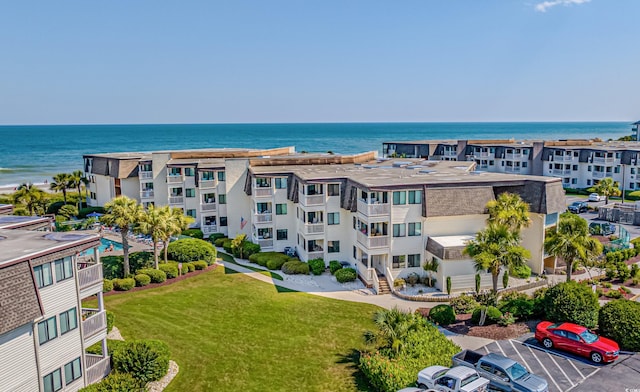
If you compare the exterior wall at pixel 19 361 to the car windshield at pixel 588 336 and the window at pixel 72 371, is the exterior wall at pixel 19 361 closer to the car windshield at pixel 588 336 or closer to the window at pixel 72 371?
the window at pixel 72 371

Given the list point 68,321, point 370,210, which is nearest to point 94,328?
point 68,321

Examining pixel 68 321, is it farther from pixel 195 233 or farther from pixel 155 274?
pixel 195 233

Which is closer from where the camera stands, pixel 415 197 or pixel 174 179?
pixel 415 197

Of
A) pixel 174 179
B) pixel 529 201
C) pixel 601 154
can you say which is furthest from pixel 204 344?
pixel 601 154

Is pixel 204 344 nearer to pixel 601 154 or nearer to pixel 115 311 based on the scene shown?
pixel 115 311

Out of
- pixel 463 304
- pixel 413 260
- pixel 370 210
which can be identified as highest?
pixel 370 210

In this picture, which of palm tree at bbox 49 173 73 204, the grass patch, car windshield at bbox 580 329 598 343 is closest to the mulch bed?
the grass patch

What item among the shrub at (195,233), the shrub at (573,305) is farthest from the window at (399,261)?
the shrub at (195,233)
